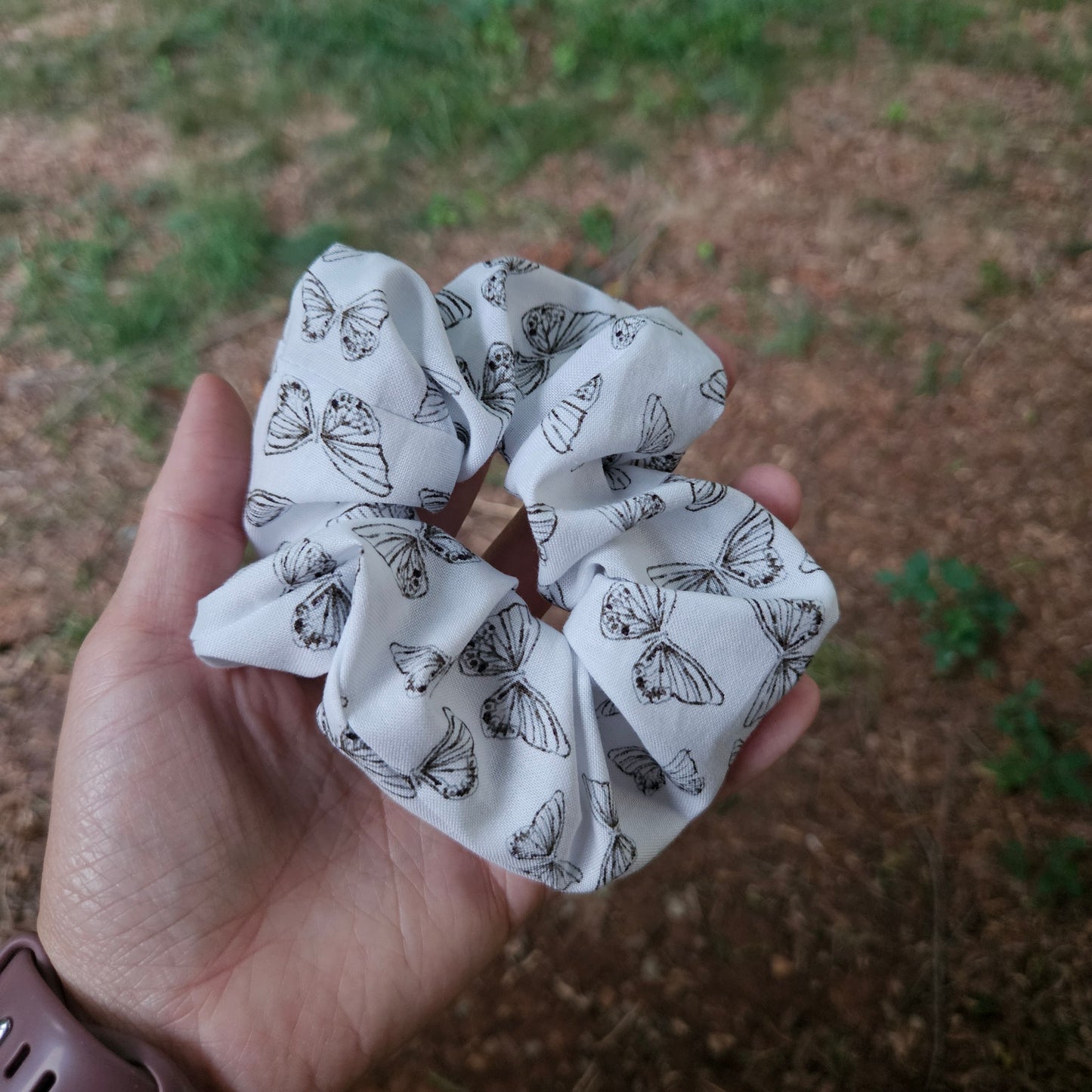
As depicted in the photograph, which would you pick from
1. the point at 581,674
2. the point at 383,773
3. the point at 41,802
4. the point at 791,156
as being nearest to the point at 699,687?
the point at 581,674

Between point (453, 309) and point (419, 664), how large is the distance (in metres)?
0.66

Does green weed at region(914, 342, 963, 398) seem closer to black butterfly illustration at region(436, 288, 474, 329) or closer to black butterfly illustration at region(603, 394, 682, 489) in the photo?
black butterfly illustration at region(603, 394, 682, 489)

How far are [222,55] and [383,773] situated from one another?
122 inches

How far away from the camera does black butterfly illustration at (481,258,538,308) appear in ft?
5.17

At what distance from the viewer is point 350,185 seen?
10.1 feet

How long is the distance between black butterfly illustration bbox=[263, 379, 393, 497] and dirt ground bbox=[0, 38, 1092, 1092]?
0.99 m

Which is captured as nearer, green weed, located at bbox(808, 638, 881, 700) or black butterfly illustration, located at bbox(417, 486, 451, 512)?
black butterfly illustration, located at bbox(417, 486, 451, 512)

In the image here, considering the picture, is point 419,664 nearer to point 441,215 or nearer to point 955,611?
point 955,611

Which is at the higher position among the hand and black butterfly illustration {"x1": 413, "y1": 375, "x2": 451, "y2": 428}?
black butterfly illustration {"x1": 413, "y1": 375, "x2": 451, "y2": 428}

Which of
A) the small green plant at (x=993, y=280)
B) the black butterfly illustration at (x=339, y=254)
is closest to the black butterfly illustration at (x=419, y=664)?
the black butterfly illustration at (x=339, y=254)

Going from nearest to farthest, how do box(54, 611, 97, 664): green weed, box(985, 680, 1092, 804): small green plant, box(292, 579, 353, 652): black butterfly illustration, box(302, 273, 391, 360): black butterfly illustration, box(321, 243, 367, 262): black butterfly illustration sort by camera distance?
box(292, 579, 353, 652): black butterfly illustration < box(302, 273, 391, 360): black butterfly illustration < box(321, 243, 367, 262): black butterfly illustration < box(985, 680, 1092, 804): small green plant < box(54, 611, 97, 664): green weed

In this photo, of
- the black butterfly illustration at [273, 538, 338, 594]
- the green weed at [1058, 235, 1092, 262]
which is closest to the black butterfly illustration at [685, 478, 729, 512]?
the black butterfly illustration at [273, 538, 338, 594]

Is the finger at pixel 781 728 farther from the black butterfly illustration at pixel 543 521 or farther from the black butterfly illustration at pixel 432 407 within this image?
A: the black butterfly illustration at pixel 432 407

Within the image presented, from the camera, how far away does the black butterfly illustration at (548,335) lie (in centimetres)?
163
